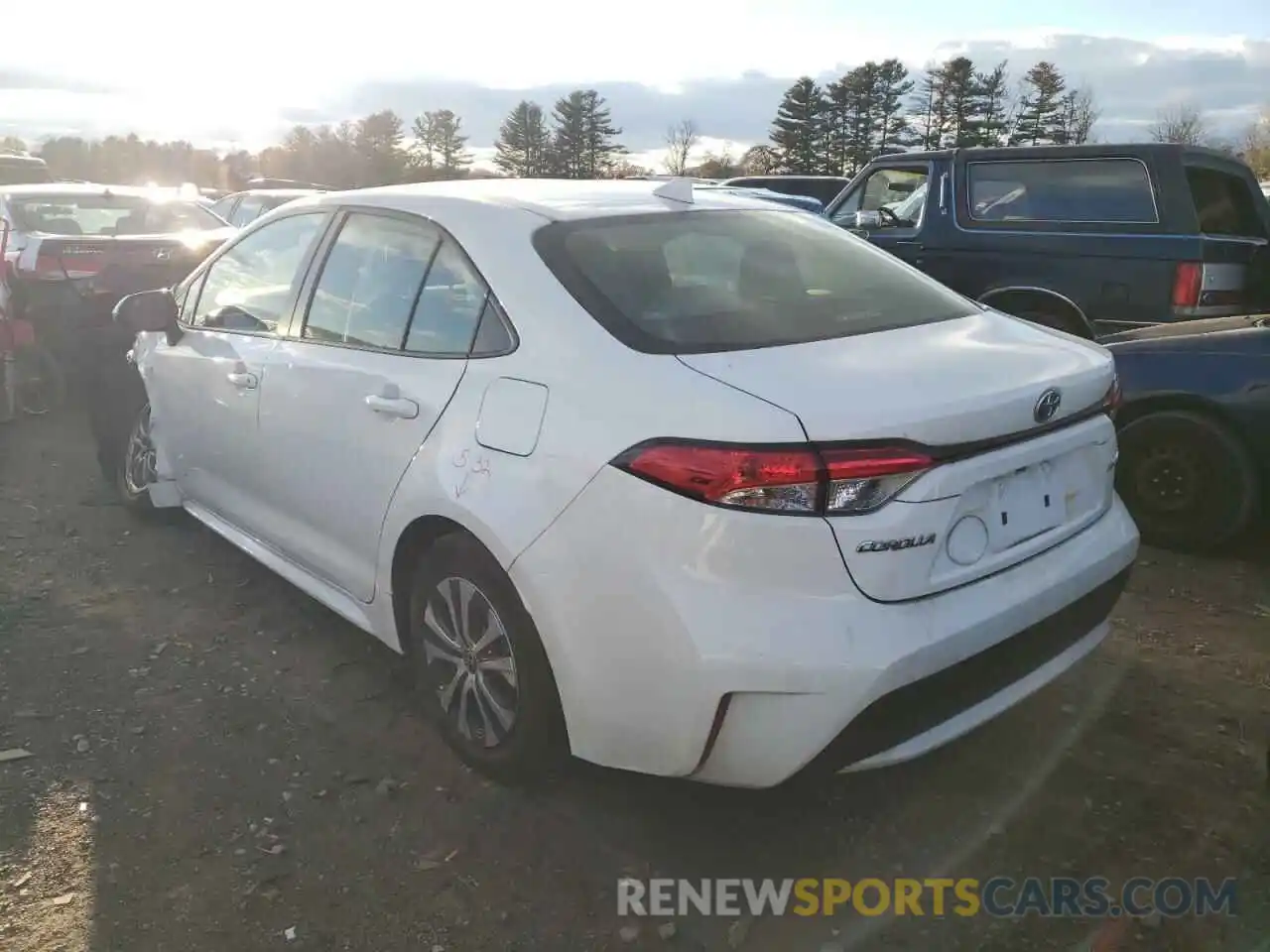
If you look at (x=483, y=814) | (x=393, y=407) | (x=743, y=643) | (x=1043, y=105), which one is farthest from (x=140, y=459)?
(x=1043, y=105)

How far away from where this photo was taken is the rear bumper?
2.27m

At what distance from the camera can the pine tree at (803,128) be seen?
60812mm

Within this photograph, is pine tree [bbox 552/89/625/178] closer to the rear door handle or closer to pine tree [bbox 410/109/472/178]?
pine tree [bbox 410/109/472/178]

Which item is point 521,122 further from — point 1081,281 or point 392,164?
point 1081,281

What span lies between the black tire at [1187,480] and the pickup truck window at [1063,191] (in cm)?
264

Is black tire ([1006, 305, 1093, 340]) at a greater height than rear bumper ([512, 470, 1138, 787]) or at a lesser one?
greater

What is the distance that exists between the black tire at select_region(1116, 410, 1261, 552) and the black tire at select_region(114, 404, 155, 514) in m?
4.43

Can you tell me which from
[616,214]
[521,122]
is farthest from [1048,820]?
[521,122]

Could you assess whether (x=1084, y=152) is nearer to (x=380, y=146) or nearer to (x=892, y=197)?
(x=892, y=197)

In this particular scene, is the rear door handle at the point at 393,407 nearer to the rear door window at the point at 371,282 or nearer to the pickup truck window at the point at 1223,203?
the rear door window at the point at 371,282

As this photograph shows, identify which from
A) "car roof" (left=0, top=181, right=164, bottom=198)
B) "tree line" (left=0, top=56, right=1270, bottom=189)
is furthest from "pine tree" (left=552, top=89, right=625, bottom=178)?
"car roof" (left=0, top=181, right=164, bottom=198)

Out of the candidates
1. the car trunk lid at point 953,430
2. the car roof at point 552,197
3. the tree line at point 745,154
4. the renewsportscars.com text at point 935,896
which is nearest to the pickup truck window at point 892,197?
the car roof at point 552,197

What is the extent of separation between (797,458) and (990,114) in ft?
199

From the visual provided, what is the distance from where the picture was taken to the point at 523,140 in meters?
64.5
